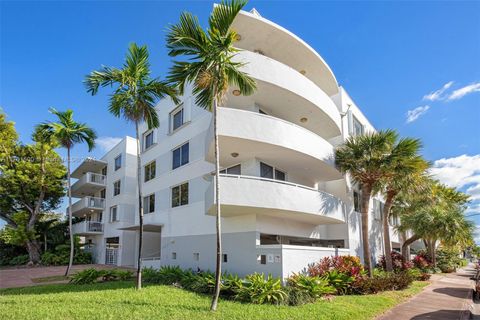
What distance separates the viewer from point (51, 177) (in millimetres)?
30828

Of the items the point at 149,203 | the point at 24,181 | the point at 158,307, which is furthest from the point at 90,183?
the point at 158,307

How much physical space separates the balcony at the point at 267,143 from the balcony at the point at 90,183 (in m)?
21.7

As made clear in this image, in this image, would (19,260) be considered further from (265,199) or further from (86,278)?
(265,199)

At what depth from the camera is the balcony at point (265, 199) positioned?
12969 millimetres

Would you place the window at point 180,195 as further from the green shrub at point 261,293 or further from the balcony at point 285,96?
the green shrub at point 261,293

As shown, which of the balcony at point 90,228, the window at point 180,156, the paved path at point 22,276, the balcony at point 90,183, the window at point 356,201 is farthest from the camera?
the balcony at point 90,183

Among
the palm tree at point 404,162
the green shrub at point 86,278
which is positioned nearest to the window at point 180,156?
the green shrub at point 86,278

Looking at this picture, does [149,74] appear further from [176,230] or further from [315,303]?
→ [315,303]

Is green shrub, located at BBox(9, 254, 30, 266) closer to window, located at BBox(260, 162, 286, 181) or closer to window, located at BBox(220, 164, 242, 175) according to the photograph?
window, located at BBox(220, 164, 242, 175)

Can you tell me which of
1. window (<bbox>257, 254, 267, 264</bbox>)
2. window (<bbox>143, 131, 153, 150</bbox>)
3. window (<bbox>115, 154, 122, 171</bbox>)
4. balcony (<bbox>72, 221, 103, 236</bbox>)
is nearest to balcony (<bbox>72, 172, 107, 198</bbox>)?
window (<bbox>115, 154, 122, 171</bbox>)

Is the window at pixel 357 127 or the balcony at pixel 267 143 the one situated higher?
the window at pixel 357 127

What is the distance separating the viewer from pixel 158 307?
9430 millimetres

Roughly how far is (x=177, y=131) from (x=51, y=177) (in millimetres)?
18556

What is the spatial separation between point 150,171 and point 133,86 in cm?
1154
